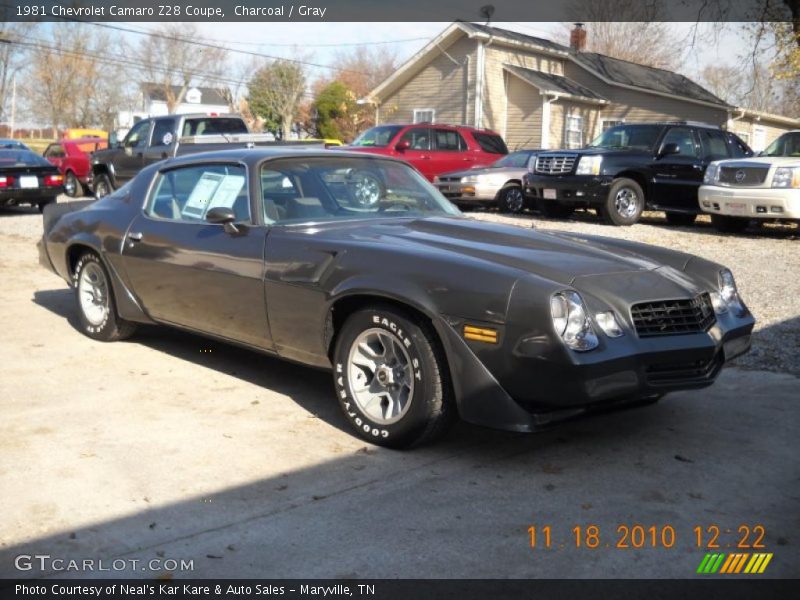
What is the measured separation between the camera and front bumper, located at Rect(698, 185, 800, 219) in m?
12.6

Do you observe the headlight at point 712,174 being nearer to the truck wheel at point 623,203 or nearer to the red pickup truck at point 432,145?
the truck wheel at point 623,203

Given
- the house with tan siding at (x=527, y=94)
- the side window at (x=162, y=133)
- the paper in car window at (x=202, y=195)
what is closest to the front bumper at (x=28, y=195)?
the side window at (x=162, y=133)

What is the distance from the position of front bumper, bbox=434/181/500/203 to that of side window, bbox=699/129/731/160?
3.80 metres

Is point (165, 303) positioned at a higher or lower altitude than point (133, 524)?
higher

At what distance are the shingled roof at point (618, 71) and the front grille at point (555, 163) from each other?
13876 millimetres

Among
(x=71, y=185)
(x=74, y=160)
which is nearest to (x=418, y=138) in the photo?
(x=74, y=160)

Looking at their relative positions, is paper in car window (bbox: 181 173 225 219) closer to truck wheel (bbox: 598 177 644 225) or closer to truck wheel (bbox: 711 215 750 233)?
truck wheel (bbox: 598 177 644 225)

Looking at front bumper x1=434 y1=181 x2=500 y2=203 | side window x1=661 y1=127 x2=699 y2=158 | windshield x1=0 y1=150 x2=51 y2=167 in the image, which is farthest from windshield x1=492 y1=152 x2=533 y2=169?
windshield x1=0 y1=150 x2=51 y2=167

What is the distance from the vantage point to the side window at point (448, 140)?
19.4 m

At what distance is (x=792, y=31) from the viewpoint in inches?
719

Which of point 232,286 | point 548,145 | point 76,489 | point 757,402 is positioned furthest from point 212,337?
point 548,145

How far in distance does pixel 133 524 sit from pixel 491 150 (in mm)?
17552
